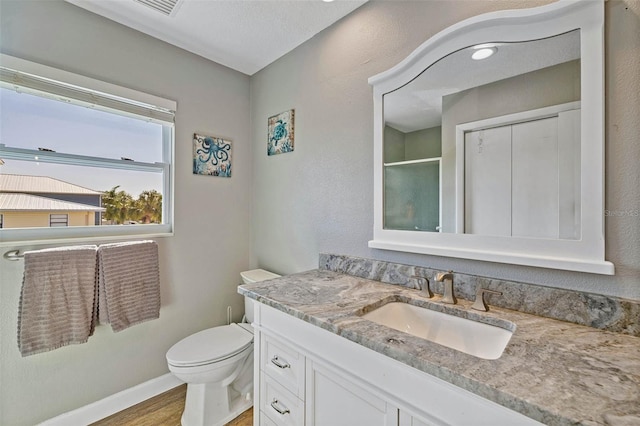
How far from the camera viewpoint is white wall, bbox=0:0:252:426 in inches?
53.7

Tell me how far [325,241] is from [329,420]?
0.95 metres

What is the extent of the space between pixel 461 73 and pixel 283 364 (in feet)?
4.76

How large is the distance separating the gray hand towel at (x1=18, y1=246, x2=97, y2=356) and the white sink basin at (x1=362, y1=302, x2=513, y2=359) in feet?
5.02

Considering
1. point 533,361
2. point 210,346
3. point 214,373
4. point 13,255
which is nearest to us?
point 533,361

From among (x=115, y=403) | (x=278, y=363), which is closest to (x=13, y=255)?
(x=115, y=403)

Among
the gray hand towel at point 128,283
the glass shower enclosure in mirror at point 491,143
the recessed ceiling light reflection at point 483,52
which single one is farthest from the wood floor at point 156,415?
the recessed ceiling light reflection at point 483,52

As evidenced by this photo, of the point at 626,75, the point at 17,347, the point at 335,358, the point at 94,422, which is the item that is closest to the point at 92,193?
the point at 17,347

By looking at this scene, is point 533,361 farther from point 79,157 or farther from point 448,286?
point 79,157

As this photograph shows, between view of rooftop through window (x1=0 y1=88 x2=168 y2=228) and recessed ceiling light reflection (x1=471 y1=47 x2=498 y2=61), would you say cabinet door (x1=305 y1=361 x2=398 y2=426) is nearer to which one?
recessed ceiling light reflection (x1=471 y1=47 x2=498 y2=61)

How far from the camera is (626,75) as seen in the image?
0.84 metres

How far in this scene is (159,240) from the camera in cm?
182

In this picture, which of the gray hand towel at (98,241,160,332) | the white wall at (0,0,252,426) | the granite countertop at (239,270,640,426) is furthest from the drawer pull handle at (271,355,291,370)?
the white wall at (0,0,252,426)

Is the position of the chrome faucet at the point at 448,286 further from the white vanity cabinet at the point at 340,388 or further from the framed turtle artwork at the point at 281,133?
the framed turtle artwork at the point at 281,133

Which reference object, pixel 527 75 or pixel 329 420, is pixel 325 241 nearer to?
pixel 329 420
